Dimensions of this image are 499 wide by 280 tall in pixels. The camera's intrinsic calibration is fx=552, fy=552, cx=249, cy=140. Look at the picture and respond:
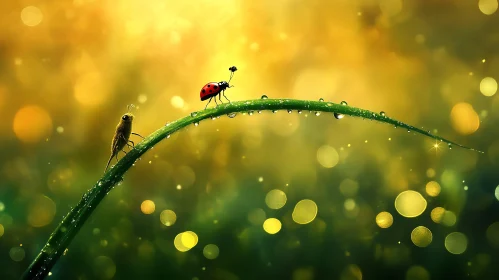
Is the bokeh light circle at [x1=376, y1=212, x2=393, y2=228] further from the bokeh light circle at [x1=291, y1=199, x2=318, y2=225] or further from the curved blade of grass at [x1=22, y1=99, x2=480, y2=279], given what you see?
the curved blade of grass at [x1=22, y1=99, x2=480, y2=279]

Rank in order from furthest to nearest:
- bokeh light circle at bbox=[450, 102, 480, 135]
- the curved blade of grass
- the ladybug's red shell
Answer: bokeh light circle at bbox=[450, 102, 480, 135] < the ladybug's red shell < the curved blade of grass

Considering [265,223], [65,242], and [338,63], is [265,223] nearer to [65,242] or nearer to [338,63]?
[338,63]

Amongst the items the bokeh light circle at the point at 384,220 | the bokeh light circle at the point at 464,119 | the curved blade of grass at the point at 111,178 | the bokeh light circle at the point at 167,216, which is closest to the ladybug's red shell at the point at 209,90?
the curved blade of grass at the point at 111,178

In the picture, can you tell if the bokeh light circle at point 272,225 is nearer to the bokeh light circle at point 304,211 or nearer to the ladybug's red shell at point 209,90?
the bokeh light circle at point 304,211

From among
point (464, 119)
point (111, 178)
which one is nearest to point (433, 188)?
point (464, 119)

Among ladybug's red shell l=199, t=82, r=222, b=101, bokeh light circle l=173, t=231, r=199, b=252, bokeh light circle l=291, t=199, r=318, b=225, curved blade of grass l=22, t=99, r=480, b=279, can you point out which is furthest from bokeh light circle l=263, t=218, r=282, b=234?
curved blade of grass l=22, t=99, r=480, b=279

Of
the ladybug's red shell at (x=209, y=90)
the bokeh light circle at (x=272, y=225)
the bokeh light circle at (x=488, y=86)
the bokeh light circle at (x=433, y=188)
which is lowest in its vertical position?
the ladybug's red shell at (x=209, y=90)
